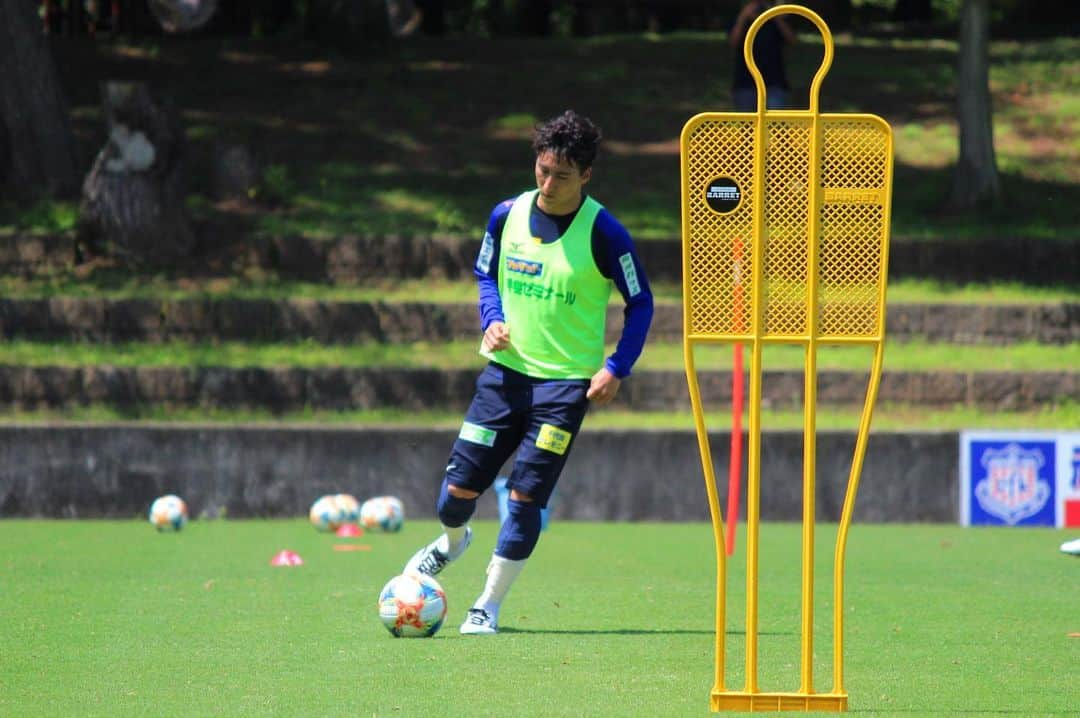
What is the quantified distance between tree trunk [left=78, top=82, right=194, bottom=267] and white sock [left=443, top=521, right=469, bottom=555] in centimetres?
1228

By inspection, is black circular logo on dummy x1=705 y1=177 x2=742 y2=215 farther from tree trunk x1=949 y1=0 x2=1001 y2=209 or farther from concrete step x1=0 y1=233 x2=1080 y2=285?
tree trunk x1=949 y1=0 x2=1001 y2=209

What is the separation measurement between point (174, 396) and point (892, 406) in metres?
6.80

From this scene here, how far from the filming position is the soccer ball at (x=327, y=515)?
45.9 feet

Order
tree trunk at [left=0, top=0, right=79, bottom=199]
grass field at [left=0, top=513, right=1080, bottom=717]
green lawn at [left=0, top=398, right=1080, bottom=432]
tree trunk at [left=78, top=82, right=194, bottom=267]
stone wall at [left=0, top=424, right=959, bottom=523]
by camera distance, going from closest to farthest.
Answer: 1. grass field at [left=0, top=513, right=1080, bottom=717]
2. stone wall at [left=0, top=424, right=959, bottom=523]
3. green lawn at [left=0, top=398, right=1080, bottom=432]
4. tree trunk at [left=78, top=82, right=194, bottom=267]
5. tree trunk at [left=0, top=0, right=79, bottom=199]

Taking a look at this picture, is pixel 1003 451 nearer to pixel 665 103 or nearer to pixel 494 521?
pixel 494 521

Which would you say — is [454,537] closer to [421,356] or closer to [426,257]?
[421,356]

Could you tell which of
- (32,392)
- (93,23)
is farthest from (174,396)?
(93,23)

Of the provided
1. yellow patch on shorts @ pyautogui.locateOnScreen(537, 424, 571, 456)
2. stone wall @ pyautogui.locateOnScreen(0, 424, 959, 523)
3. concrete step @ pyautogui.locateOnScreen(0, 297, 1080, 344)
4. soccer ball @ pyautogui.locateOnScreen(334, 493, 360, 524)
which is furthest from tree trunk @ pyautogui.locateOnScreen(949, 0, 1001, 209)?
yellow patch on shorts @ pyautogui.locateOnScreen(537, 424, 571, 456)

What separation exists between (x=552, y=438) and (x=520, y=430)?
255 mm

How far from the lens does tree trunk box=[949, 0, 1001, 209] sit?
21.1m

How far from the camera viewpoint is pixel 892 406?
17391 millimetres

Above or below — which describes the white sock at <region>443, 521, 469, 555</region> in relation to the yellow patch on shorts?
below

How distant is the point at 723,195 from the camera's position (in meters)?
5.76

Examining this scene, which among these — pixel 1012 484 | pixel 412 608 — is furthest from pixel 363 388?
pixel 412 608
